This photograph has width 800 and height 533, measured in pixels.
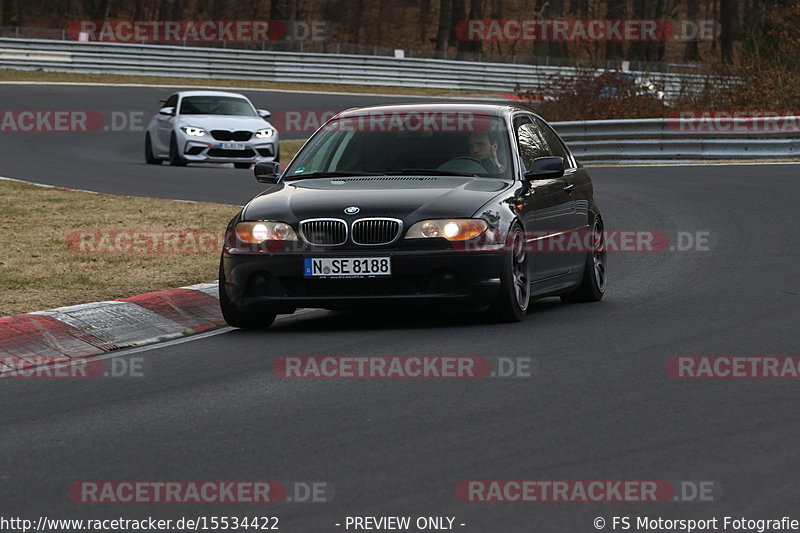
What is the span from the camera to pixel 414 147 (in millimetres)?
11047

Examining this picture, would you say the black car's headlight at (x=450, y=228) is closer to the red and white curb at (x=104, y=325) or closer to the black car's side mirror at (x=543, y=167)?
the black car's side mirror at (x=543, y=167)

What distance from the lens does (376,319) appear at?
35.4ft

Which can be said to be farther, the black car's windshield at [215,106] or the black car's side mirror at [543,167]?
the black car's windshield at [215,106]

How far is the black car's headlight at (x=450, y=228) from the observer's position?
9.85 meters

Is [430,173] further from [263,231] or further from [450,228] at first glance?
[263,231]

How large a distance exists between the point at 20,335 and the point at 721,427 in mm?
4694

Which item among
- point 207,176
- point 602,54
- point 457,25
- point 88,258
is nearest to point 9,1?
point 457,25

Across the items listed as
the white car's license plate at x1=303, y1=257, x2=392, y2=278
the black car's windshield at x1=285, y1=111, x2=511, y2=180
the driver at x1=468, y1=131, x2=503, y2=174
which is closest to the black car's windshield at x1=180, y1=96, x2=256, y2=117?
the black car's windshield at x1=285, y1=111, x2=511, y2=180

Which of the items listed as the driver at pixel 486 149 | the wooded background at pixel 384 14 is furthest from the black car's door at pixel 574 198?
the wooded background at pixel 384 14

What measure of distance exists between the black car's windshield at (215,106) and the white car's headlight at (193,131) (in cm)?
70

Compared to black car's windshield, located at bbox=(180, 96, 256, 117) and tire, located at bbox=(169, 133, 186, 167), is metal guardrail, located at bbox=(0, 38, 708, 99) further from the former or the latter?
tire, located at bbox=(169, 133, 186, 167)

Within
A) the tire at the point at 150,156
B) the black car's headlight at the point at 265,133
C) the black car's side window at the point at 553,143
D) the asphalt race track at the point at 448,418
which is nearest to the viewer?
the asphalt race track at the point at 448,418

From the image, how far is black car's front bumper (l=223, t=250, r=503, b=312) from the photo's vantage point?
984 cm

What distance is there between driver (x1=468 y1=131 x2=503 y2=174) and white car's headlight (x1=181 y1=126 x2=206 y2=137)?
54.3 feet
